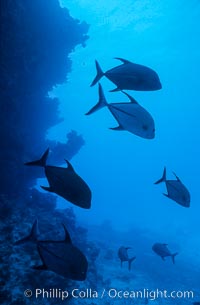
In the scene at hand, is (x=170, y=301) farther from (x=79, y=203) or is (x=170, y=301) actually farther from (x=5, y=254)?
(x=79, y=203)

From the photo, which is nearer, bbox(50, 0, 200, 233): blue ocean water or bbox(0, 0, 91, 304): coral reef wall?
bbox(0, 0, 91, 304): coral reef wall

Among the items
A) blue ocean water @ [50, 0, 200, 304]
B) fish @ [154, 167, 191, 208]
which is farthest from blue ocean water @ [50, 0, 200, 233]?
fish @ [154, 167, 191, 208]

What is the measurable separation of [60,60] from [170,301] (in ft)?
45.4

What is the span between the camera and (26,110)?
14680mm

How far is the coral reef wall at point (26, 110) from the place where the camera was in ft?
22.4

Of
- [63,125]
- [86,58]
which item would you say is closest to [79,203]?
[86,58]

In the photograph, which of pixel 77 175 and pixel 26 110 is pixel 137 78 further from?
pixel 26 110

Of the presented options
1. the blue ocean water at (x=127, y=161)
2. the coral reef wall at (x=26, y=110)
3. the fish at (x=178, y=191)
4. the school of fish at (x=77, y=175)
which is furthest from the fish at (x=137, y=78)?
the coral reef wall at (x=26, y=110)

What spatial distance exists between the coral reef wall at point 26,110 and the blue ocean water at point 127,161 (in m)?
0.09

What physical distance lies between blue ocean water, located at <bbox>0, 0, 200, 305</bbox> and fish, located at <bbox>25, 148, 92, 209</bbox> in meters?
3.71

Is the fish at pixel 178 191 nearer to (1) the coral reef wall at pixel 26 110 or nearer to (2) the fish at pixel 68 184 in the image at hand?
(2) the fish at pixel 68 184

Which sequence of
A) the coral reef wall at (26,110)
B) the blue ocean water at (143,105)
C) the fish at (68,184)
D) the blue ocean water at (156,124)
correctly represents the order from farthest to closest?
the blue ocean water at (143,105), the blue ocean water at (156,124), the coral reef wall at (26,110), the fish at (68,184)

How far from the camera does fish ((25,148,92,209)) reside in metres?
2.48

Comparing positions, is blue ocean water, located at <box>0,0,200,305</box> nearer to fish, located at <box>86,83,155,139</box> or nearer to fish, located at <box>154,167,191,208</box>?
fish, located at <box>154,167,191,208</box>
